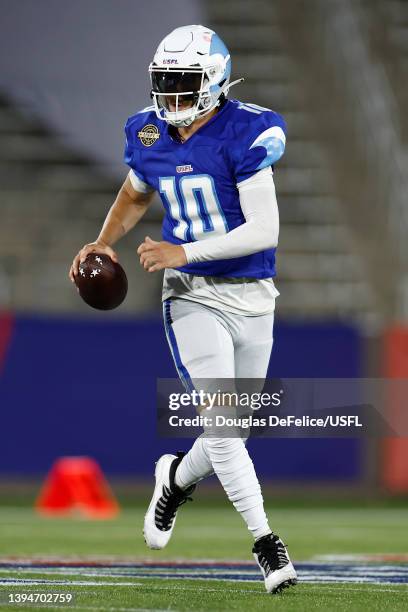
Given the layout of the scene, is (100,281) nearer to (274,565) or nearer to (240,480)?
(240,480)

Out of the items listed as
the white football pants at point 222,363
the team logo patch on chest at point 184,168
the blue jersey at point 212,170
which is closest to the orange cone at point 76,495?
the white football pants at point 222,363

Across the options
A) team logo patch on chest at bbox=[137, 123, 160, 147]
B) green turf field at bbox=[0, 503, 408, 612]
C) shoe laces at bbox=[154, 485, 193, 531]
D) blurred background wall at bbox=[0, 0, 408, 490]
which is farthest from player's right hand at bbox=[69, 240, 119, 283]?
blurred background wall at bbox=[0, 0, 408, 490]

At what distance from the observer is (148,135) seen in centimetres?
407

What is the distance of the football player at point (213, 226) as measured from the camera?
3.75 metres

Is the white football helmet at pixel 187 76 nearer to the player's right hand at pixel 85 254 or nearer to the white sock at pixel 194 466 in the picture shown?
the player's right hand at pixel 85 254

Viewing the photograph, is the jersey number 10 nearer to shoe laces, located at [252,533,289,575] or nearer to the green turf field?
shoe laces, located at [252,533,289,575]

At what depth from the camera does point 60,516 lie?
7.76m

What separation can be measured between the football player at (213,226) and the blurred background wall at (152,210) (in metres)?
4.70

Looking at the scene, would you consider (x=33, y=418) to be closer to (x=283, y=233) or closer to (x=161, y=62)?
(x=283, y=233)

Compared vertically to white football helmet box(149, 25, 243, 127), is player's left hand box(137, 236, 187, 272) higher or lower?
lower

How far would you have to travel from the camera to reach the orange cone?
306 inches

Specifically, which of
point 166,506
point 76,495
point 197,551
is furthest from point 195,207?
point 76,495

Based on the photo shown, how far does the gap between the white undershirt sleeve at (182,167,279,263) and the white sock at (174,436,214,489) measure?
0.59 metres

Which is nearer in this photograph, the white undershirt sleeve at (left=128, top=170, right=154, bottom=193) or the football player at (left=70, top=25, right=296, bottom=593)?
the football player at (left=70, top=25, right=296, bottom=593)
